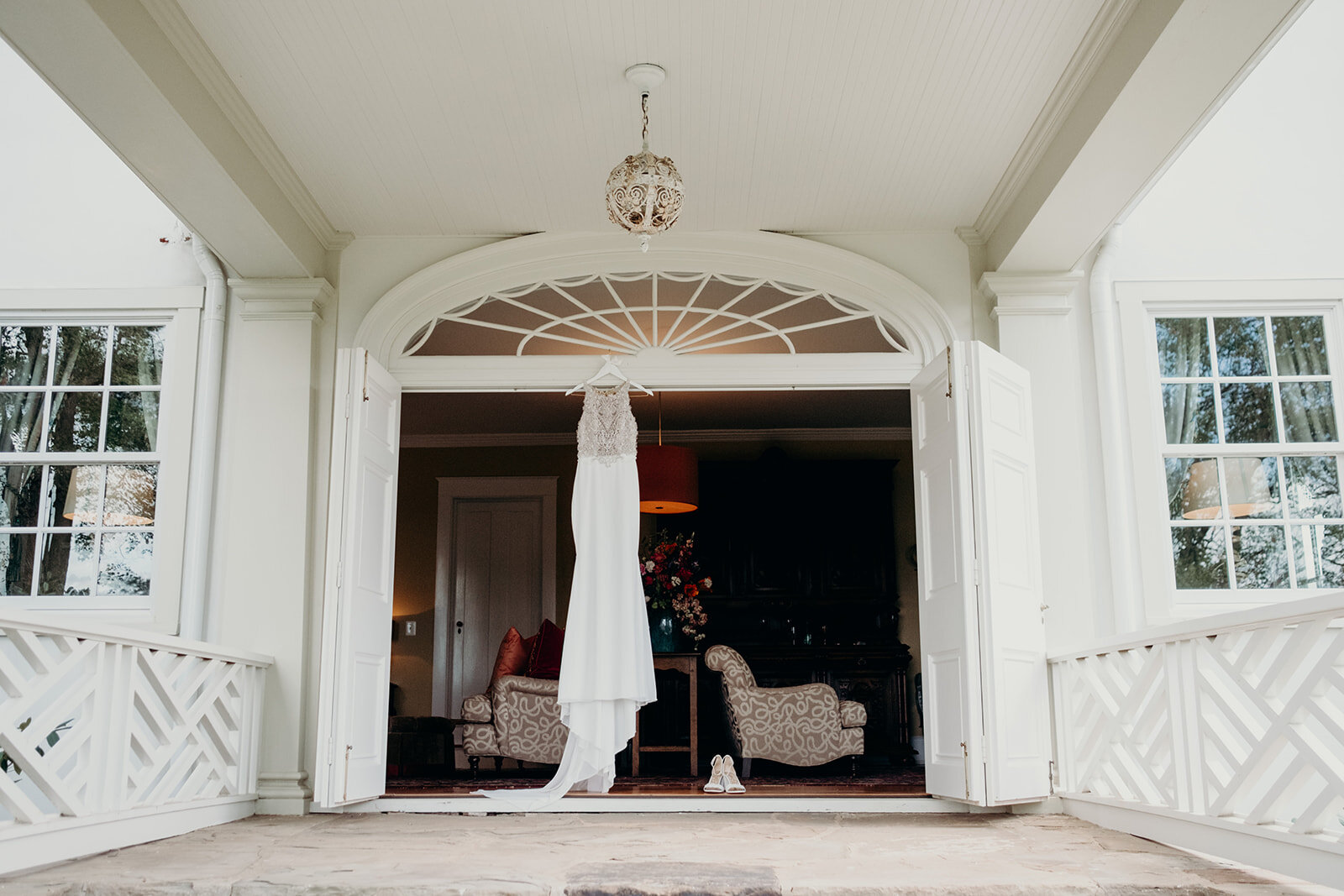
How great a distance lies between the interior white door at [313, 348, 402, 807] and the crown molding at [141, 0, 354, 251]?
82cm

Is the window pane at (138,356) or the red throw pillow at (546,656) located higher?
the window pane at (138,356)

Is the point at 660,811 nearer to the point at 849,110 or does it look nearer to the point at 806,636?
the point at 849,110

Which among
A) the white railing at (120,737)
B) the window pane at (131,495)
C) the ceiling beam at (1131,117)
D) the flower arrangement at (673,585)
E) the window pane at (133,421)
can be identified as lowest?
the white railing at (120,737)

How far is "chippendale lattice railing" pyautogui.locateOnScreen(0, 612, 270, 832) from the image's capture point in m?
3.58

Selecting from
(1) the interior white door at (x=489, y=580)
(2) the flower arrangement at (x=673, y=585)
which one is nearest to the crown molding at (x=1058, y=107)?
(2) the flower arrangement at (x=673, y=585)

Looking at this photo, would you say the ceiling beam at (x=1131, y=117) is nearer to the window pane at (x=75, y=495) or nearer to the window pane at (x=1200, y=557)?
the window pane at (x=1200, y=557)

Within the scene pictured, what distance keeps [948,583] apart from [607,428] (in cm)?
207

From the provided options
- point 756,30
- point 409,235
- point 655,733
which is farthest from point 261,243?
point 655,733

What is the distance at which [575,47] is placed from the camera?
4.26 m

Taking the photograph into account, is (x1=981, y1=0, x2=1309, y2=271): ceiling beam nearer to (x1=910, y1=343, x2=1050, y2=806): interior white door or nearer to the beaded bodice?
(x1=910, y1=343, x2=1050, y2=806): interior white door

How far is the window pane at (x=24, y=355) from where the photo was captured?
5.85 metres

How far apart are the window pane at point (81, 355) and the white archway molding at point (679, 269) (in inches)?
55.1

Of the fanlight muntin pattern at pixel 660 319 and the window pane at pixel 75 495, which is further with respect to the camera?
the fanlight muntin pattern at pixel 660 319

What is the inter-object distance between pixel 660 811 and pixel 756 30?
3.50 m
